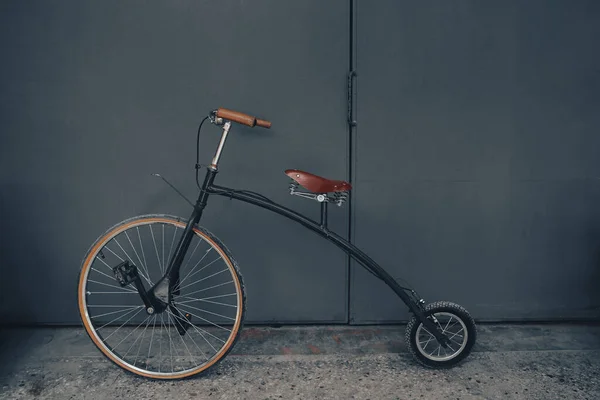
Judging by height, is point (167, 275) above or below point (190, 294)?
above

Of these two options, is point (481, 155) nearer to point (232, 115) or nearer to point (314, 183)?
point (314, 183)

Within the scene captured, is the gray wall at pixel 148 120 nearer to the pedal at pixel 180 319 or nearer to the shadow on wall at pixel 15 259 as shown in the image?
the shadow on wall at pixel 15 259

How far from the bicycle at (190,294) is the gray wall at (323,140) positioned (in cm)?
20

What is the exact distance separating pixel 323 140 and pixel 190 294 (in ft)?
4.17

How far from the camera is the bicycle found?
2459mm

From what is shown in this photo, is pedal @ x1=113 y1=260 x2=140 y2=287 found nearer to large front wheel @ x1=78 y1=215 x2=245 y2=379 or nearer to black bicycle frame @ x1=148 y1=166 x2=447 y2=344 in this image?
black bicycle frame @ x1=148 y1=166 x2=447 y2=344

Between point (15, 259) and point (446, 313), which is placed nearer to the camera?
point (446, 313)

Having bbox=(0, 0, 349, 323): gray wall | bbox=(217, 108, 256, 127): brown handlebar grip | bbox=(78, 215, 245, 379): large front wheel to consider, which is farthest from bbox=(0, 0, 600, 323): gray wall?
bbox=(217, 108, 256, 127): brown handlebar grip

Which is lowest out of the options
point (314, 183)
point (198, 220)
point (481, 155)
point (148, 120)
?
point (198, 220)

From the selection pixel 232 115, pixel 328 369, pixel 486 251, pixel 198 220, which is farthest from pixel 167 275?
pixel 486 251

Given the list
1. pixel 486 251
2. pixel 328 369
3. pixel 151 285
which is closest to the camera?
pixel 328 369

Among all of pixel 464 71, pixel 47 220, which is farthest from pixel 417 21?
pixel 47 220

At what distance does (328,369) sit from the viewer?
8.57 ft

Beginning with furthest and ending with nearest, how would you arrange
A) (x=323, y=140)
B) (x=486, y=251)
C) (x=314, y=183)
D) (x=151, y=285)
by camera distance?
1. (x=486, y=251)
2. (x=323, y=140)
3. (x=151, y=285)
4. (x=314, y=183)
